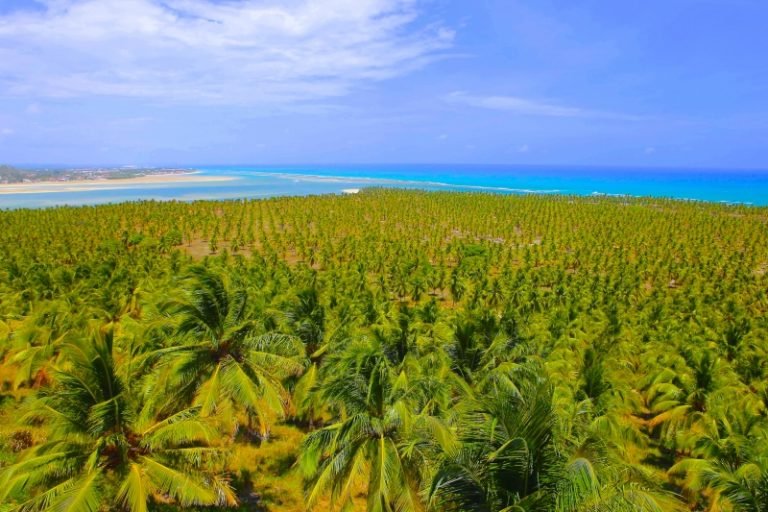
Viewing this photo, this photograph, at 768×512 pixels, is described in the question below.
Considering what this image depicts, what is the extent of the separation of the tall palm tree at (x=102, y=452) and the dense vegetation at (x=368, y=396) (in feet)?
0.18

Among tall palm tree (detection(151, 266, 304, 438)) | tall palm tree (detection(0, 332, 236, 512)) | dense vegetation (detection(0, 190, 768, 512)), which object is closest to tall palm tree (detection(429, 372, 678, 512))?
dense vegetation (detection(0, 190, 768, 512))

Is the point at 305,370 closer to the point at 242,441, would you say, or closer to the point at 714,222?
the point at 242,441

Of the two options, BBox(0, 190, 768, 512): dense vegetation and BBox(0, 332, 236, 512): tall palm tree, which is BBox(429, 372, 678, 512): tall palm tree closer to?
BBox(0, 190, 768, 512): dense vegetation

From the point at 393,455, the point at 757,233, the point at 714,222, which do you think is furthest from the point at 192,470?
the point at 714,222

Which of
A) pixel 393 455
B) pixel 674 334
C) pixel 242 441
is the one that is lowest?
Answer: pixel 242 441

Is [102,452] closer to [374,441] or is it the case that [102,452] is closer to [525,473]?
[374,441]

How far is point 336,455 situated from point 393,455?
6.31 feet

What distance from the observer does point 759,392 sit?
23953 mm

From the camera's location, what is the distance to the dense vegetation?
1059 centimetres

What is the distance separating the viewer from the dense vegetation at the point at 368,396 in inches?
417

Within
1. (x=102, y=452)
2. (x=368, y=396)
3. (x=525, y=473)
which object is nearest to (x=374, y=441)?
(x=368, y=396)

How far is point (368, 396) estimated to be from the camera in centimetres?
1551

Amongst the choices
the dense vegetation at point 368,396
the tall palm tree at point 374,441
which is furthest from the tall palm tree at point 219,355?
the tall palm tree at point 374,441

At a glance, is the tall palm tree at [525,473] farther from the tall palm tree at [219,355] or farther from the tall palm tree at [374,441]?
the tall palm tree at [219,355]
